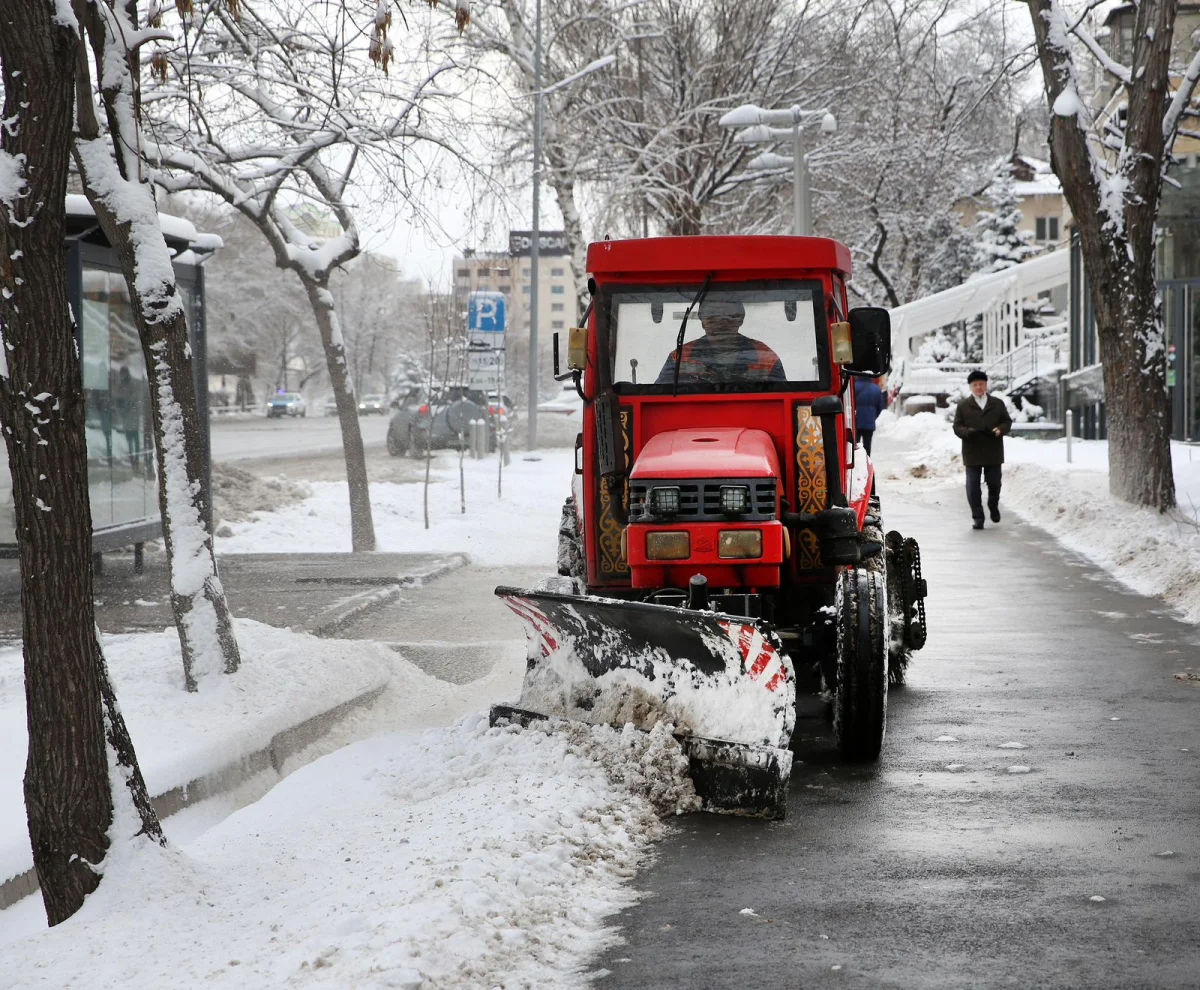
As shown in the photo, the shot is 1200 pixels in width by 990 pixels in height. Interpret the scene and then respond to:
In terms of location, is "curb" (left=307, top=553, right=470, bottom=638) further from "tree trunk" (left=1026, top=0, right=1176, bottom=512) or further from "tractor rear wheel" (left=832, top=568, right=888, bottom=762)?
"tree trunk" (left=1026, top=0, right=1176, bottom=512)

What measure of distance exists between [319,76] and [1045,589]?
295 inches

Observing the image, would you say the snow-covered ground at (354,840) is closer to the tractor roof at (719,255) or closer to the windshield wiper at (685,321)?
the windshield wiper at (685,321)

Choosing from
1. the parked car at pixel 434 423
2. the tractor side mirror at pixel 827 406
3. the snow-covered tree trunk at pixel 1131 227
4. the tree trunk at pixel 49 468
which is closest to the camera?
the tree trunk at pixel 49 468

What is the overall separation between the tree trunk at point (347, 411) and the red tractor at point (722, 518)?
734cm

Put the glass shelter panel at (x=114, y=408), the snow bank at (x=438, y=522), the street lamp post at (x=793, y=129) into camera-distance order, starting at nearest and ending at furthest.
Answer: the glass shelter panel at (x=114, y=408)
the snow bank at (x=438, y=522)
the street lamp post at (x=793, y=129)

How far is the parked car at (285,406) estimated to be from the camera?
74.0 meters

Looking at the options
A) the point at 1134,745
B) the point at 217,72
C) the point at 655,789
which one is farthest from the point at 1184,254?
the point at 655,789

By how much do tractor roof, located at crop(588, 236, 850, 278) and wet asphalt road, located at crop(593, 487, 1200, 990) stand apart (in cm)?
246

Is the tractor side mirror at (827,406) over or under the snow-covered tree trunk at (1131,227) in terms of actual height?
under

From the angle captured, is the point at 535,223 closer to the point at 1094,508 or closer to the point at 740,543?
the point at 1094,508

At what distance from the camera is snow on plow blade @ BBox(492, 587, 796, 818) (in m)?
6.32

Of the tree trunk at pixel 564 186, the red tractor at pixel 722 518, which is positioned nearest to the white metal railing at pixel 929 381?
the tree trunk at pixel 564 186

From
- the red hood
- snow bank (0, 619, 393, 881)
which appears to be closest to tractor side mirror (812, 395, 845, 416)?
the red hood

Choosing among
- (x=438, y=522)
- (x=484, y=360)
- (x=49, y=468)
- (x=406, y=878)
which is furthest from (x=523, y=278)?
(x=406, y=878)
